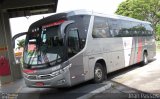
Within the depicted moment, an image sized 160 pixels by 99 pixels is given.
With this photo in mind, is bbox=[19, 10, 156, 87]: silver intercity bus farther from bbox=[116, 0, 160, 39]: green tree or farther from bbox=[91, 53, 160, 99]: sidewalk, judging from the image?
bbox=[116, 0, 160, 39]: green tree

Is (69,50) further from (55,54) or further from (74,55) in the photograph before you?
(55,54)

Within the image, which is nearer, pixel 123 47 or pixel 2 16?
pixel 123 47

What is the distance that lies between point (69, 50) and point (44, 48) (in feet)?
3.03

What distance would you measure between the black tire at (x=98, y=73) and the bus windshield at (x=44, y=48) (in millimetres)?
2292

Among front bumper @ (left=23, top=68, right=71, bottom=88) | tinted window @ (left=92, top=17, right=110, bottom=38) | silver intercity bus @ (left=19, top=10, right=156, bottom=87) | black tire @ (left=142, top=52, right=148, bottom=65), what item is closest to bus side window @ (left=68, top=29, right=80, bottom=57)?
silver intercity bus @ (left=19, top=10, right=156, bottom=87)

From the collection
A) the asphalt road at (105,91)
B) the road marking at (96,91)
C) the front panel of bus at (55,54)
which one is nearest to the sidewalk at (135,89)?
the asphalt road at (105,91)

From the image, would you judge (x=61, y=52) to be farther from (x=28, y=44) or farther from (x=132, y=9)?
(x=132, y=9)

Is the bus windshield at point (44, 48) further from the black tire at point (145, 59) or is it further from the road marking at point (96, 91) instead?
the black tire at point (145, 59)

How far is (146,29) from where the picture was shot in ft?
69.2

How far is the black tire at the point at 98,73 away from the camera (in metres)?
13.7

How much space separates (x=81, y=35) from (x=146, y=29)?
29.9ft

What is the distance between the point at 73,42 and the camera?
12484mm

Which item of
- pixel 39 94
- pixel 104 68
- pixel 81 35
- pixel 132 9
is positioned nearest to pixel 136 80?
pixel 104 68

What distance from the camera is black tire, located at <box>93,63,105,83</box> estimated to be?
13735 millimetres
